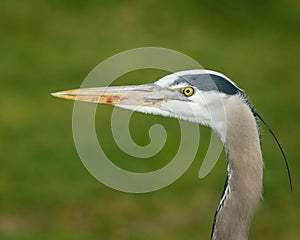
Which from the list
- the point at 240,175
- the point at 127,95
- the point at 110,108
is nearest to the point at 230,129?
the point at 240,175

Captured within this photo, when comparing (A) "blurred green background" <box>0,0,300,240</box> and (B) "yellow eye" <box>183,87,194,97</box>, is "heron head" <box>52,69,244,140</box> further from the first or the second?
(A) "blurred green background" <box>0,0,300,240</box>

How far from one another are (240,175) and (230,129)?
172mm

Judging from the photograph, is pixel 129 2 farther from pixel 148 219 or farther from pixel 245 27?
pixel 148 219

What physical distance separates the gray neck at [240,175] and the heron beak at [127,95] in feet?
1.03

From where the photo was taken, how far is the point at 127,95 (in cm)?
379

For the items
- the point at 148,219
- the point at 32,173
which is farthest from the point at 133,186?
the point at 32,173

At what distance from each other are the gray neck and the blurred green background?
10.2 ft

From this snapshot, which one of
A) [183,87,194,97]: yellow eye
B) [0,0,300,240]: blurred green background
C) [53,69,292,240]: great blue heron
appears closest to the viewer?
[53,69,292,240]: great blue heron

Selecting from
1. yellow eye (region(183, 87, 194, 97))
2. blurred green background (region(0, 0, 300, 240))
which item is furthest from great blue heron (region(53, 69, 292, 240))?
blurred green background (region(0, 0, 300, 240))

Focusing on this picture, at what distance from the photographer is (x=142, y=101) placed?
3771 mm

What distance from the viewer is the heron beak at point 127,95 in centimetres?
375

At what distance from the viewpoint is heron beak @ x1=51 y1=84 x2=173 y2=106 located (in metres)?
3.75

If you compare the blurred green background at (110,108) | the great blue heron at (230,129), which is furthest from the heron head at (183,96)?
the blurred green background at (110,108)

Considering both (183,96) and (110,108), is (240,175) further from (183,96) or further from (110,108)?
(110,108)
